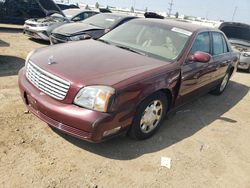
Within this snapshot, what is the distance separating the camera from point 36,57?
4016mm

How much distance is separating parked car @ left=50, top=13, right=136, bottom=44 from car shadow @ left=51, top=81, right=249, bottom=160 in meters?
3.82

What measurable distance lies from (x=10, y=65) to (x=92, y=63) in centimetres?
375

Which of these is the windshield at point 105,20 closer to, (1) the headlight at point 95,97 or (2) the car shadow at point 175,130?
(2) the car shadow at point 175,130

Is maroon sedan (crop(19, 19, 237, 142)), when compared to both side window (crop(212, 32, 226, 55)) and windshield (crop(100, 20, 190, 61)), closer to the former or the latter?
windshield (crop(100, 20, 190, 61))

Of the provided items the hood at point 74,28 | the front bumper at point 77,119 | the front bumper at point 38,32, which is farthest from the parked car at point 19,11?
the front bumper at point 77,119

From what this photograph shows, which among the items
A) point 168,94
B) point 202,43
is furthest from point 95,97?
point 202,43

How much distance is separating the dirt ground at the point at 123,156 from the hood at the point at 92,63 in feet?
2.93

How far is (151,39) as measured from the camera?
15.5ft

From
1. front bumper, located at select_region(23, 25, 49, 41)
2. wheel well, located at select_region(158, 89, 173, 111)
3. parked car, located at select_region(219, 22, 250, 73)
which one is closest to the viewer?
wheel well, located at select_region(158, 89, 173, 111)

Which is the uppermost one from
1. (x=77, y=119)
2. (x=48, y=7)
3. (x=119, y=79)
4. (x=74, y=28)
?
(x=119, y=79)

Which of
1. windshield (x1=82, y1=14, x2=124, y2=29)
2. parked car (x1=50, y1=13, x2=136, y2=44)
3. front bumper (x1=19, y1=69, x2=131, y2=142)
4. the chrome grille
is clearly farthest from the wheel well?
windshield (x1=82, y1=14, x2=124, y2=29)

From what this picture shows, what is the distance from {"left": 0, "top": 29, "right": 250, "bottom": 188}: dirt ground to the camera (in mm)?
3184

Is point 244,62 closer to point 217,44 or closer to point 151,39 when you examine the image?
point 217,44

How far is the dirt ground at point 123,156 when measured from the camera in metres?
3.18
